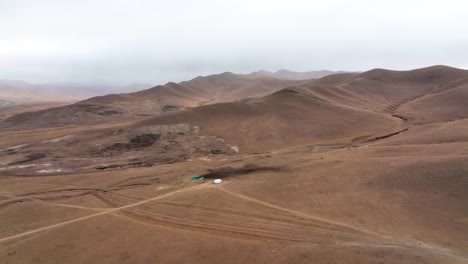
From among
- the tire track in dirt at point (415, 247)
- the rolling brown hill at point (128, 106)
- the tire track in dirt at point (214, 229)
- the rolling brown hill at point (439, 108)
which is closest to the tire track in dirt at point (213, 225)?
the tire track in dirt at point (214, 229)

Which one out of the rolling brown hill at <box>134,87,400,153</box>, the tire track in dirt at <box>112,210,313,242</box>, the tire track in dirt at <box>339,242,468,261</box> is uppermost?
the rolling brown hill at <box>134,87,400,153</box>

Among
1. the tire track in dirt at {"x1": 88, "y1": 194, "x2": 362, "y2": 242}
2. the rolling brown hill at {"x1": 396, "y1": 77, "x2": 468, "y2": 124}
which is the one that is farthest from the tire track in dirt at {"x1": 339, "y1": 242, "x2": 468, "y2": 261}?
the rolling brown hill at {"x1": 396, "y1": 77, "x2": 468, "y2": 124}

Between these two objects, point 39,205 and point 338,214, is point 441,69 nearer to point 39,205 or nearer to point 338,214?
point 338,214

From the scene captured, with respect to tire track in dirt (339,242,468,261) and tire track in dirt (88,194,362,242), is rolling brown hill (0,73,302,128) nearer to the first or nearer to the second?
tire track in dirt (88,194,362,242)

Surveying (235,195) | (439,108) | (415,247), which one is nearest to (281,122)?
(235,195)

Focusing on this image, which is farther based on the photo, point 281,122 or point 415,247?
point 281,122

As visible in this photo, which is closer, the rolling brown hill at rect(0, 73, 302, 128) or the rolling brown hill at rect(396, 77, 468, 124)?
the rolling brown hill at rect(396, 77, 468, 124)

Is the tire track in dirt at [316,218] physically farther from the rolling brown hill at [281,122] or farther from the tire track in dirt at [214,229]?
the rolling brown hill at [281,122]

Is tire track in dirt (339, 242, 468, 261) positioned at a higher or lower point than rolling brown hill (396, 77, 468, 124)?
lower

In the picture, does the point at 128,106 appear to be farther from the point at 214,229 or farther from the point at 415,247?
the point at 415,247
